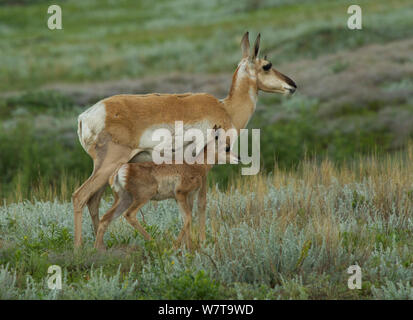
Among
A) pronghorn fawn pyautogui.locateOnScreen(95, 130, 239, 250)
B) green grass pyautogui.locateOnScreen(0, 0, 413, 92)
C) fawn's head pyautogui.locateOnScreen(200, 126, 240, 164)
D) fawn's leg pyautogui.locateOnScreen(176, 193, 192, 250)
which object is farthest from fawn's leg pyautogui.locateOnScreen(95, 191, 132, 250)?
green grass pyautogui.locateOnScreen(0, 0, 413, 92)

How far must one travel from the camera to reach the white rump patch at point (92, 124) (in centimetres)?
732

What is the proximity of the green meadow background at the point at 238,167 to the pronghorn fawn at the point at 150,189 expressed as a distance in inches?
10.9

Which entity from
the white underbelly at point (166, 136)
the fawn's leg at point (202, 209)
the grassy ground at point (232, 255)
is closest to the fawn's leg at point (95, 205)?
the grassy ground at point (232, 255)

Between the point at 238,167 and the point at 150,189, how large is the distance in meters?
9.21

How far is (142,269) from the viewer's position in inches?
273

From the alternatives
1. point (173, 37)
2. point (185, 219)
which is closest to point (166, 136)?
point (185, 219)

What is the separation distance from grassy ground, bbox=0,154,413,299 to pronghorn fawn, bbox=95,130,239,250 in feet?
0.80

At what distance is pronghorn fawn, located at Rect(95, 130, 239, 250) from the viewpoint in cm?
A: 720

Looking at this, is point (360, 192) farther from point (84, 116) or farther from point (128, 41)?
point (128, 41)

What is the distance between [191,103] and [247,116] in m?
0.91

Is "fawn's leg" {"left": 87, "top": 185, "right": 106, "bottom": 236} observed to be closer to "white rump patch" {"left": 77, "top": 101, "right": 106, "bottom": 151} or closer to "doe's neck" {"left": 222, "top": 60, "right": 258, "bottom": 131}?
"white rump patch" {"left": 77, "top": 101, "right": 106, "bottom": 151}

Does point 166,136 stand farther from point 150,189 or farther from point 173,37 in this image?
point 173,37

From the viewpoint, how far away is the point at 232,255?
6.83 m

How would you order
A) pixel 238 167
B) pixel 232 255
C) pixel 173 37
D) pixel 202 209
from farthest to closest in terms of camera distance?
pixel 173 37, pixel 238 167, pixel 202 209, pixel 232 255
